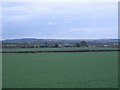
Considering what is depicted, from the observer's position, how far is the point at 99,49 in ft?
156

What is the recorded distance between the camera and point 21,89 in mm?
10523

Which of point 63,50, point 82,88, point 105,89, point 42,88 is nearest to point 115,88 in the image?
point 105,89

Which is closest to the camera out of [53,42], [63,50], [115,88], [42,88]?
[115,88]

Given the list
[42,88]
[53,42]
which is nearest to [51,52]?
[53,42]

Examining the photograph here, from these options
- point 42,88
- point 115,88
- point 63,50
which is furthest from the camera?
point 63,50

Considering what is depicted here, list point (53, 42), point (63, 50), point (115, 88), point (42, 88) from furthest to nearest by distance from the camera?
point (63, 50)
point (53, 42)
point (42, 88)
point (115, 88)

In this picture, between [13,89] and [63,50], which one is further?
[63,50]

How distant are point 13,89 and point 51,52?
30.3 meters

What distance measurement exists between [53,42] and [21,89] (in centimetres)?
2986

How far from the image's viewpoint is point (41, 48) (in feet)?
140

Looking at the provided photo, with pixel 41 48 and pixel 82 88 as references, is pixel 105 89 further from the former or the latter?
pixel 41 48

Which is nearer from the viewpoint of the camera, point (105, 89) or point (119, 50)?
point (105, 89)

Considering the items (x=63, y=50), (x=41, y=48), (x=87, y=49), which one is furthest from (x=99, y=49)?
(x=41, y=48)

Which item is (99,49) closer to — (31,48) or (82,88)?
(31,48)
